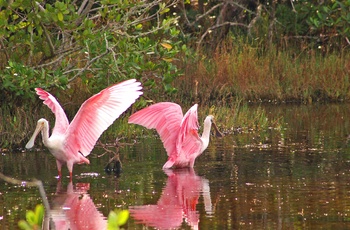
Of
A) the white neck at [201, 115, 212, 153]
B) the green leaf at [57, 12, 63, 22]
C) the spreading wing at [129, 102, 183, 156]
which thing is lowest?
the white neck at [201, 115, 212, 153]

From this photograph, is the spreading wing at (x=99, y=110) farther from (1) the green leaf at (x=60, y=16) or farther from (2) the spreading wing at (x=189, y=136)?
(1) the green leaf at (x=60, y=16)

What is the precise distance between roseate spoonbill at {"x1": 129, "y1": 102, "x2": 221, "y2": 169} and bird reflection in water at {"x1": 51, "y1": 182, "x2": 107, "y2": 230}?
150 centimetres

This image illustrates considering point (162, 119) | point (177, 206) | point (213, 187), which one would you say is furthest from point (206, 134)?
point (177, 206)

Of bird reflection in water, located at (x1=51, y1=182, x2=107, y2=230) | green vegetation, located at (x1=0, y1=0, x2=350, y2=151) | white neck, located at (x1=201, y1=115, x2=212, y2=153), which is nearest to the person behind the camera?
bird reflection in water, located at (x1=51, y1=182, x2=107, y2=230)

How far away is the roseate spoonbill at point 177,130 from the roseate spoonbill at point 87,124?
2.52 ft

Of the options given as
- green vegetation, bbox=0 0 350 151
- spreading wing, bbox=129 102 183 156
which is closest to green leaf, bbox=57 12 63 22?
green vegetation, bbox=0 0 350 151

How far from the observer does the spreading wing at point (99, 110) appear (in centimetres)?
999

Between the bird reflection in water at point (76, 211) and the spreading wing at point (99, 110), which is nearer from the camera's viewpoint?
the bird reflection in water at point (76, 211)

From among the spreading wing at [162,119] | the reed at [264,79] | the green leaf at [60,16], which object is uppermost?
the green leaf at [60,16]

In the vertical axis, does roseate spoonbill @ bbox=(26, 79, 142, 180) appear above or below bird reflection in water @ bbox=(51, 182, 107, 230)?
above

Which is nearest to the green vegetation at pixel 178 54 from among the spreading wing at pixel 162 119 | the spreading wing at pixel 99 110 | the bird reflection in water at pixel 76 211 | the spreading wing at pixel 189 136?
the spreading wing at pixel 162 119

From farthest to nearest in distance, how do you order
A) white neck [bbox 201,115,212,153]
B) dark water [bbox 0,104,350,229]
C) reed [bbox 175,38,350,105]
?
reed [bbox 175,38,350,105]
white neck [bbox 201,115,212,153]
dark water [bbox 0,104,350,229]

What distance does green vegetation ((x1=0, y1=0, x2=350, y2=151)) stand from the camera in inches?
449

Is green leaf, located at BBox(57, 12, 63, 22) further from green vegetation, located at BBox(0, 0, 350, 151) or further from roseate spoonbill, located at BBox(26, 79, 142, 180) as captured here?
roseate spoonbill, located at BBox(26, 79, 142, 180)
